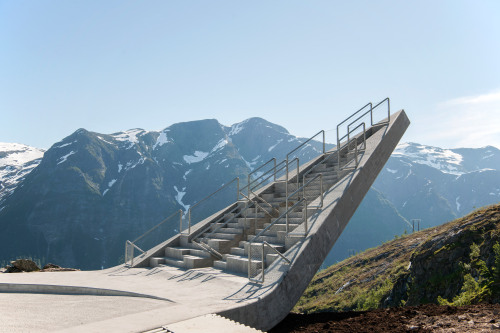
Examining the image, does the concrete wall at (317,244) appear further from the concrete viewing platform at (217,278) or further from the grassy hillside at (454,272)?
the grassy hillside at (454,272)

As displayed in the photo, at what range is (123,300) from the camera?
746 cm

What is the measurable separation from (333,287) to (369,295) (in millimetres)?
4877

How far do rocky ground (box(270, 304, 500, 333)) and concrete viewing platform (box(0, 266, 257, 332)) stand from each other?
124 cm

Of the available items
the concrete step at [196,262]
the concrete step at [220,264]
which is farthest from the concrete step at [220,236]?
the concrete step at [220,264]

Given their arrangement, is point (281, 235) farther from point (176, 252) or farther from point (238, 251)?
point (176, 252)

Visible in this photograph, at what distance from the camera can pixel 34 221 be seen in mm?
188750

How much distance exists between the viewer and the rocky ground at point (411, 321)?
4883mm

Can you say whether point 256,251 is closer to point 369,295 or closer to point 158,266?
point 158,266

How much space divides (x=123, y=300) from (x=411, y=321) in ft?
16.4

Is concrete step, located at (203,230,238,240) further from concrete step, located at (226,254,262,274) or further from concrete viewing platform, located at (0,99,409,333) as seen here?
concrete step, located at (226,254,262,274)

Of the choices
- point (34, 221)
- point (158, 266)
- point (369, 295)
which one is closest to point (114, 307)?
point (158, 266)

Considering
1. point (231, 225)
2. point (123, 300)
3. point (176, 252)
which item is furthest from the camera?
point (231, 225)

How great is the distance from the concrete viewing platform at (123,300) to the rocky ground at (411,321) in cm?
124

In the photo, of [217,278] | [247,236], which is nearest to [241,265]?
[217,278]
